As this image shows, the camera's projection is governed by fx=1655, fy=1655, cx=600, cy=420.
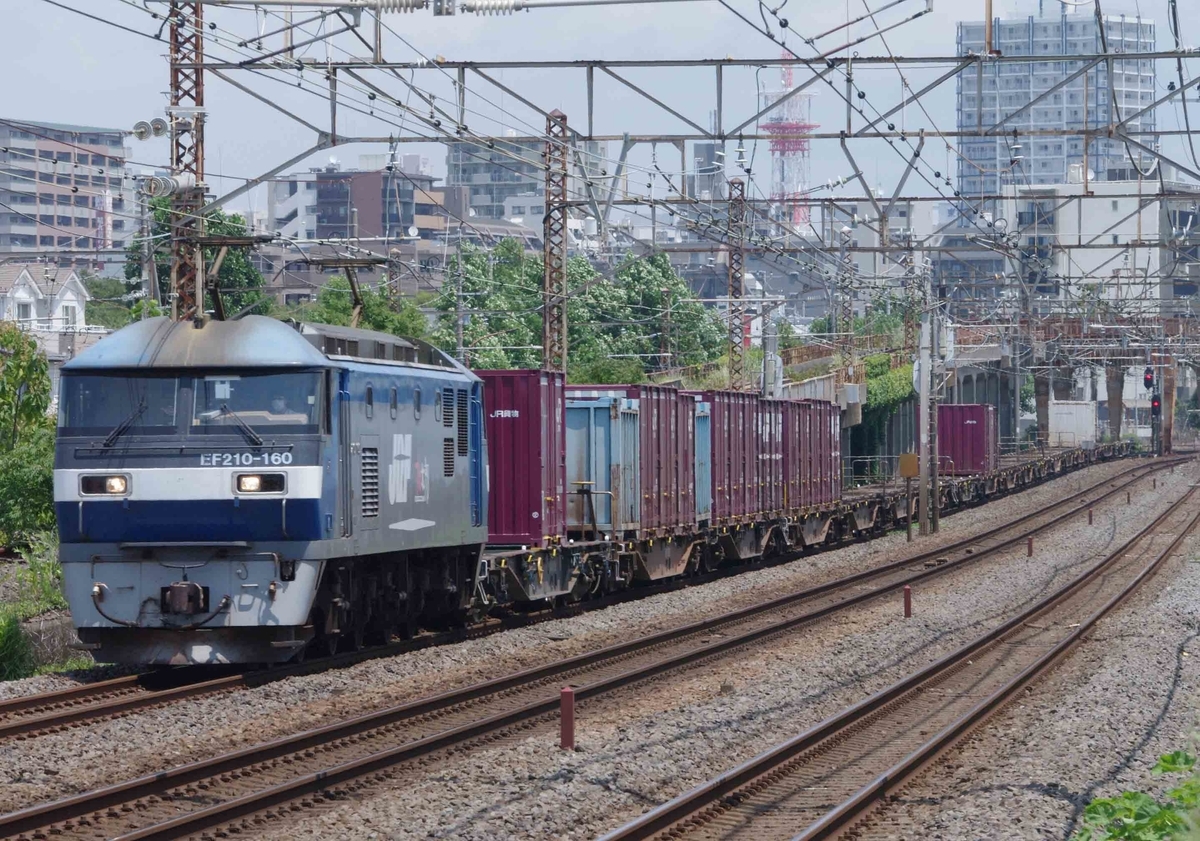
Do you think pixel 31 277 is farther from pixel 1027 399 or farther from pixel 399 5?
pixel 399 5

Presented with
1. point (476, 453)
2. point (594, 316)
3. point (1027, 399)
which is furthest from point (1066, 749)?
point (1027, 399)

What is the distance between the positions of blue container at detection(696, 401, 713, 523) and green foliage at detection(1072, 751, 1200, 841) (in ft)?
60.8

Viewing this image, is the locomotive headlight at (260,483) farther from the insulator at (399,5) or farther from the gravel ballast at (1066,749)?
the gravel ballast at (1066,749)

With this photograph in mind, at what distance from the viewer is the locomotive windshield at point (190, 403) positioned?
14.3m

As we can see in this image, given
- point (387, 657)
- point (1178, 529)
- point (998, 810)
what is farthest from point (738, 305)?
point (998, 810)

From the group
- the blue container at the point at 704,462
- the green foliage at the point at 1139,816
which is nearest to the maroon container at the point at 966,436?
the blue container at the point at 704,462

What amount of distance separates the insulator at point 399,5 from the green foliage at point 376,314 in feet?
78.1

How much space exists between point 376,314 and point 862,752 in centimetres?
3074

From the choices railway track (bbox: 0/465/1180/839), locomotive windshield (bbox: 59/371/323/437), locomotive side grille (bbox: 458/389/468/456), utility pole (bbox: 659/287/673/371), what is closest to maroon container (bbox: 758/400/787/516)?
railway track (bbox: 0/465/1180/839)

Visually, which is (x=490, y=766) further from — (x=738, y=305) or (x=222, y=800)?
(x=738, y=305)

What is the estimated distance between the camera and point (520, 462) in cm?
2102

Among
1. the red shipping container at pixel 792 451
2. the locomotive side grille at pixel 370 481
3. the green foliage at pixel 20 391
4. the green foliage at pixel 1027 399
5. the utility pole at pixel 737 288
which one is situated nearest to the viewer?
the locomotive side grille at pixel 370 481

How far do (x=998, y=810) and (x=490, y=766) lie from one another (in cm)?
343

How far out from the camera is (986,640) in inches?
776
